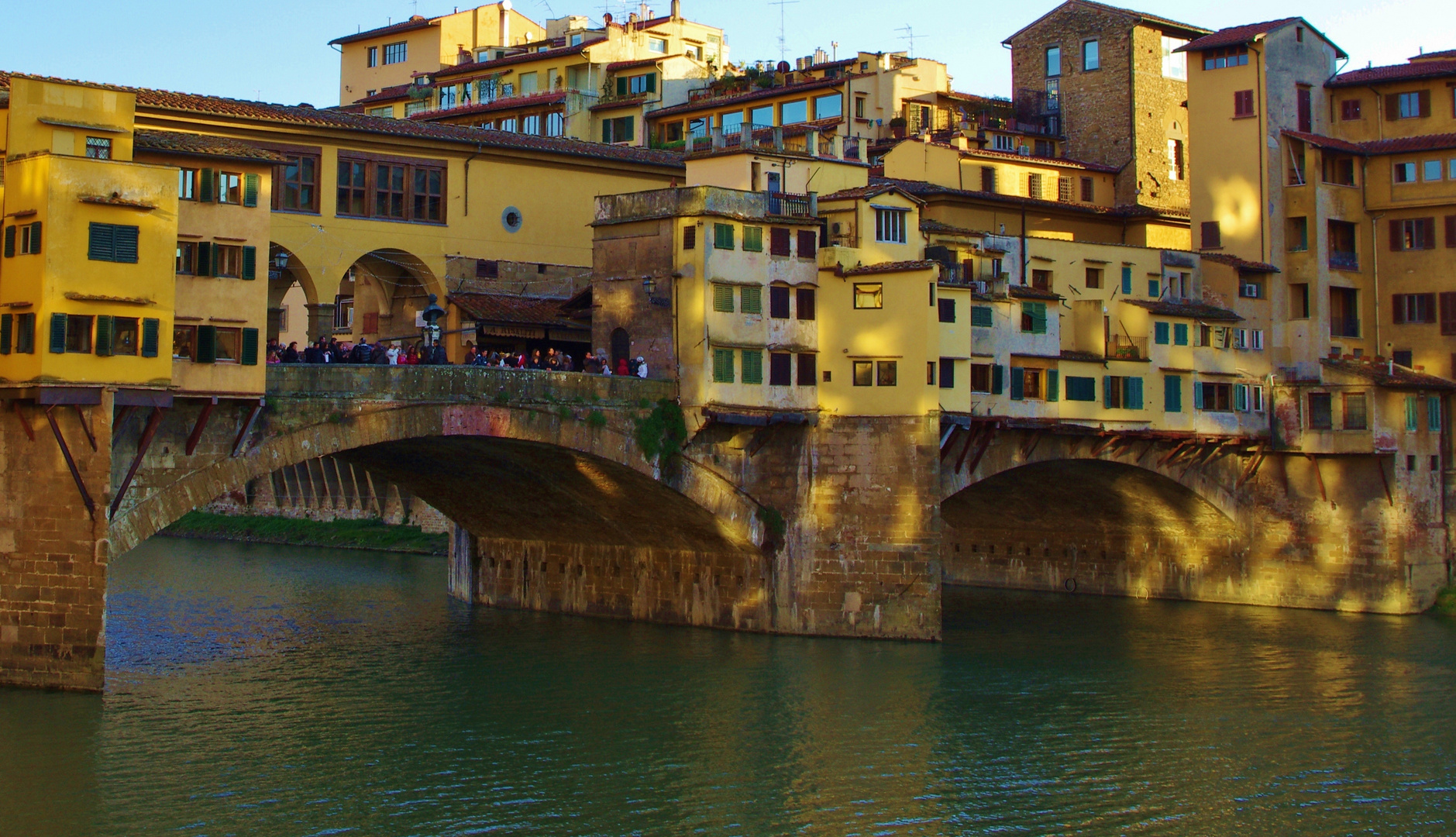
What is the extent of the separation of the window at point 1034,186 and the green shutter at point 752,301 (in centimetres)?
2522

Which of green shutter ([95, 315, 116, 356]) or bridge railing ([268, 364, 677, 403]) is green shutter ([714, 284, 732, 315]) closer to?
bridge railing ([268, 364, 677, 403])

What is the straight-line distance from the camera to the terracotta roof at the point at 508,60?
267 ft

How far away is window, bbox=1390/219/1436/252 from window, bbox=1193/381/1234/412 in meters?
9.34

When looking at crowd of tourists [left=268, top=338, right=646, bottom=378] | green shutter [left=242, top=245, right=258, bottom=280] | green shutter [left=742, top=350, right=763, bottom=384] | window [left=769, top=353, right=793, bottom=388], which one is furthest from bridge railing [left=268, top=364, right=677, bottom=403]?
window [left=769, top=353, right=793, bottom=388]

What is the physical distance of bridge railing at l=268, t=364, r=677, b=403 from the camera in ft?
134

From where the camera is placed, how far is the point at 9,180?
37.5m

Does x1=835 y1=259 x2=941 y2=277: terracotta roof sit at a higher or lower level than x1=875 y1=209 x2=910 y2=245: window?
lower

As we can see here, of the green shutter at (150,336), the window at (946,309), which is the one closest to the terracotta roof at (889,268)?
the window at (946,309)

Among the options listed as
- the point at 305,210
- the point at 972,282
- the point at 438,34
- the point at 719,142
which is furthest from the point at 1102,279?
the point at 438,34

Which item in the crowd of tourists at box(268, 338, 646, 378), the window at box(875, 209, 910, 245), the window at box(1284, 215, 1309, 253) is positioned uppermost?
the window at box(1284, 215, 1309, 253)

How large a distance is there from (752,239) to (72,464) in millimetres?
20827

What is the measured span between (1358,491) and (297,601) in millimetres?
37547

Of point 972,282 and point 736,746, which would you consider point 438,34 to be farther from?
point 736,746

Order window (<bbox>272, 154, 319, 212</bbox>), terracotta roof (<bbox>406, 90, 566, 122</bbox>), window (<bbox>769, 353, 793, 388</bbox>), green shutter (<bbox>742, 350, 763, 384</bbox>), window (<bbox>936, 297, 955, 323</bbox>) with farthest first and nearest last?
terracotta roof (<bbox>406, 90, 566, 122</bbox>) → window (<bbox>936, 297, 955, 323</bbox>) → window (<bbox>769, 353, 793, 388</bbox>) → green shutter (<bbox>742, 350, 763, 384</bbox>) → window (<bbox>272, 154, 319, 212</bbox>)
